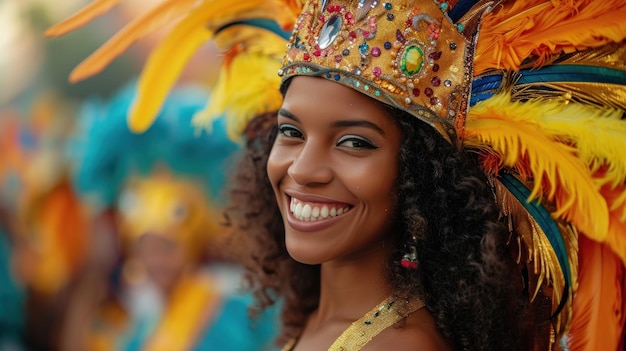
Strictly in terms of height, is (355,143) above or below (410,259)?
above

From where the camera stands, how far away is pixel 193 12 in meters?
2.44

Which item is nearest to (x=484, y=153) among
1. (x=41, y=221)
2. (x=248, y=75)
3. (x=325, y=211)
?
(x=325, y=211)

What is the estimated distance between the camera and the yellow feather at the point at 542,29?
5.83 feet

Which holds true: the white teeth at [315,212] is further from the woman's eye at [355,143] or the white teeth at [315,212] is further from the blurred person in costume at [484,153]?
the woman's eye at [355,143]

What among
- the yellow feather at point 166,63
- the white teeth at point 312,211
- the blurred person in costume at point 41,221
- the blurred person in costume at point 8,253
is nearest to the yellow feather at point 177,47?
the yellow feather at point 166,63

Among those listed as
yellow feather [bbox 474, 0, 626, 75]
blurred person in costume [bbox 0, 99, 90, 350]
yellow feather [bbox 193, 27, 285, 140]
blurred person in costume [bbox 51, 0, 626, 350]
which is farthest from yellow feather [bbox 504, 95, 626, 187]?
blurred person in costume [bbox 0, 99, 90, 350]

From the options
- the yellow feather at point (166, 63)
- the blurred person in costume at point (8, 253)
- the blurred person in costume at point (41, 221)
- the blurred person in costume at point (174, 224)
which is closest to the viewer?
the yellow feather at point (166, 63)

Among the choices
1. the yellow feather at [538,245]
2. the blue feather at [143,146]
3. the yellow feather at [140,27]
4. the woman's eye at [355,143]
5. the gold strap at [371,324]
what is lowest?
the blue feather at [143,146]

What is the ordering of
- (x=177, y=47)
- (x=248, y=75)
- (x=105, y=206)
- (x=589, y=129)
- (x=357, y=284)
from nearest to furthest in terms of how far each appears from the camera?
(x=589, y=129) < (x=357, y=284) < (x=248, y=75) < (x=177, y=47) < (x=105, y=206)

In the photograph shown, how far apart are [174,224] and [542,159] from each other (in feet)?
7.38

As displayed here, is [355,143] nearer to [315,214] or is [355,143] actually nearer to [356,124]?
[356,124]

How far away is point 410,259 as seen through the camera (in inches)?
74.7

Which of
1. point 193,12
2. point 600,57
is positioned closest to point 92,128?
point 193,12

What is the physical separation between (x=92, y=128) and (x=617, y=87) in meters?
2.80
